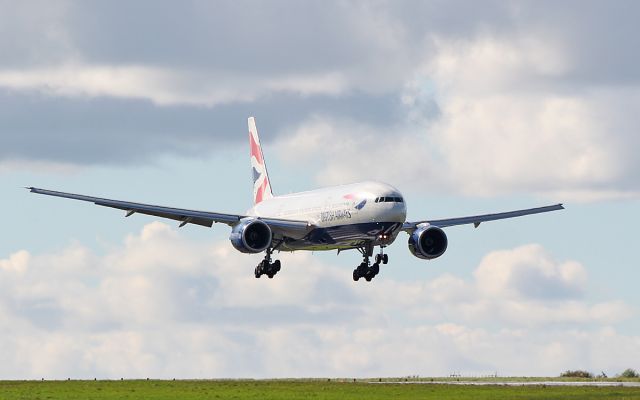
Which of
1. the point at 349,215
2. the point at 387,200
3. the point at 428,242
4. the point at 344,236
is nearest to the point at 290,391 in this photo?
the point at 387,200

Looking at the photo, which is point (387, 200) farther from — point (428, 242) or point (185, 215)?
point (185, 215)

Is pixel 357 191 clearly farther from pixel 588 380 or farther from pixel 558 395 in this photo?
pixel 558 395

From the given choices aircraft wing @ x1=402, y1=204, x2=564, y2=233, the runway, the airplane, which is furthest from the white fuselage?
the runway

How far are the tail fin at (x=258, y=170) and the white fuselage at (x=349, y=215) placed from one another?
1922 cm

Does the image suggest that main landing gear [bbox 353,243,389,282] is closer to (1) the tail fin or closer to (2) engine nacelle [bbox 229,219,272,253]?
(2) engine nacelle [bbox 229,219,272,253]

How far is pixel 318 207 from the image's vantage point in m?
104

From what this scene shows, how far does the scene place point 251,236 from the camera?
340ft

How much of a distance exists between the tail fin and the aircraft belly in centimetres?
2088

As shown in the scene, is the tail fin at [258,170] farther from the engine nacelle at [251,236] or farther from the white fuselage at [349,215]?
the engine nacelle at [251,236]

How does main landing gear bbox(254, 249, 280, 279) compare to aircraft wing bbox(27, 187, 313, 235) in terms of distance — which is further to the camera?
main landing gear bbox(254, 249, 280, 279)

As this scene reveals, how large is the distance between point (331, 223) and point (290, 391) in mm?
26473

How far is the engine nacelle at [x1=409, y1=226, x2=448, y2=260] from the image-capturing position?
10569 centimetres

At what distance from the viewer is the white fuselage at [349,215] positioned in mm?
98312

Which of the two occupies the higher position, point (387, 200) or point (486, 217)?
point (486, 217)
